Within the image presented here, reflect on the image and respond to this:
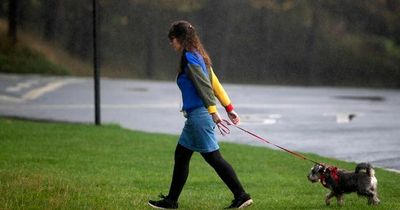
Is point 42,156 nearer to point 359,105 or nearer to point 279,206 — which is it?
point 279,206

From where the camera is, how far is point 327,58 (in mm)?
45500

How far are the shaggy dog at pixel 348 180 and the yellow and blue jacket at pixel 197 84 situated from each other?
1331 mm

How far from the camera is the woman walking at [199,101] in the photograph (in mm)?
7801

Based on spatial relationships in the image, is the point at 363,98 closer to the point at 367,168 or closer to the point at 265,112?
the point at 265,112

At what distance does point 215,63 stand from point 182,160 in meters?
36.8

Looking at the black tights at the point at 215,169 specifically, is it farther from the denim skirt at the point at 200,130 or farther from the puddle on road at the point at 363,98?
the puddle on road at the point at 363,98

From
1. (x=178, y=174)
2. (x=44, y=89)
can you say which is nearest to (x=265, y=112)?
(x=44, y=89)

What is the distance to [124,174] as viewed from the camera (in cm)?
1080

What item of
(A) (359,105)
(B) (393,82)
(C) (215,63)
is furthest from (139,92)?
(B) (393,82)

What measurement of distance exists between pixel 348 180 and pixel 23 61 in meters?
32.2

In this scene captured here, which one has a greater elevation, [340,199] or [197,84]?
[197,84]

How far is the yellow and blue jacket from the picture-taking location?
25.5ft

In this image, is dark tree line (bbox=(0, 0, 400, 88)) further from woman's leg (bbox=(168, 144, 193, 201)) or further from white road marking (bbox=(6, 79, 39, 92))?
woman's leg (bbox=(168, 144, 193, 201))

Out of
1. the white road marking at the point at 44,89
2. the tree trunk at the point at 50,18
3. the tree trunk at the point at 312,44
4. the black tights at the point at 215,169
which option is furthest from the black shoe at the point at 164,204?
the tree trunk at the point at 312,44
